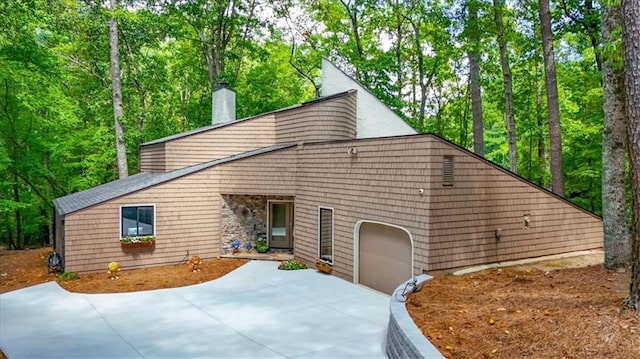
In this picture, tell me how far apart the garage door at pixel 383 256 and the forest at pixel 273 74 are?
5.79 m

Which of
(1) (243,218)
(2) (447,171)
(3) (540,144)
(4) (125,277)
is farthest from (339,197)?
(3) (540,144)

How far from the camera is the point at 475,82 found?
1441cm

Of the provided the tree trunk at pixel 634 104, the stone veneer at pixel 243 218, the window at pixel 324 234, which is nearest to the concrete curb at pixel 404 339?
the tree trunk at pixel 634 104

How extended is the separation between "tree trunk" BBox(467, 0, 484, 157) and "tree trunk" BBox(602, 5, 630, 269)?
6.23 metres

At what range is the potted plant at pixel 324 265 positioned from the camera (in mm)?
9828

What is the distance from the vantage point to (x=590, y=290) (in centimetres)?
570

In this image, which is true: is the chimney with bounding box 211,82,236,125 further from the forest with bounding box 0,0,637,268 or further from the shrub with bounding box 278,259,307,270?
the shrub with bounding box 278,259,307,270

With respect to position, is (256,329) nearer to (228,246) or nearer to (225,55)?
(228,246)

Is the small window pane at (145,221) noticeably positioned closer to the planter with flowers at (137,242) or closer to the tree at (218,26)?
the planter with flowers at (137,242)

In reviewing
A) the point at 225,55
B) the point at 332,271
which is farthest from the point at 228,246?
the point at 225,55

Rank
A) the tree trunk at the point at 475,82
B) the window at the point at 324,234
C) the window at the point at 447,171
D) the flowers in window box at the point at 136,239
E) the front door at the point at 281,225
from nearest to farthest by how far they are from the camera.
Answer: the window at the point at 447,171 → the window at the point at 324,234 → the flowers in window box at the point at 136,239 → the front door at the point at 281,225 → the tree trunk at the point at 475,82

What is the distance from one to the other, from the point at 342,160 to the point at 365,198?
1.23m

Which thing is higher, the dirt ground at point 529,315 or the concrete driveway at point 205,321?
the dirt ground at point 529,315

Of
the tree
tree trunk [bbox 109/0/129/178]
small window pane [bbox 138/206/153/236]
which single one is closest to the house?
small window pane [bbox 138/206/153/236]
